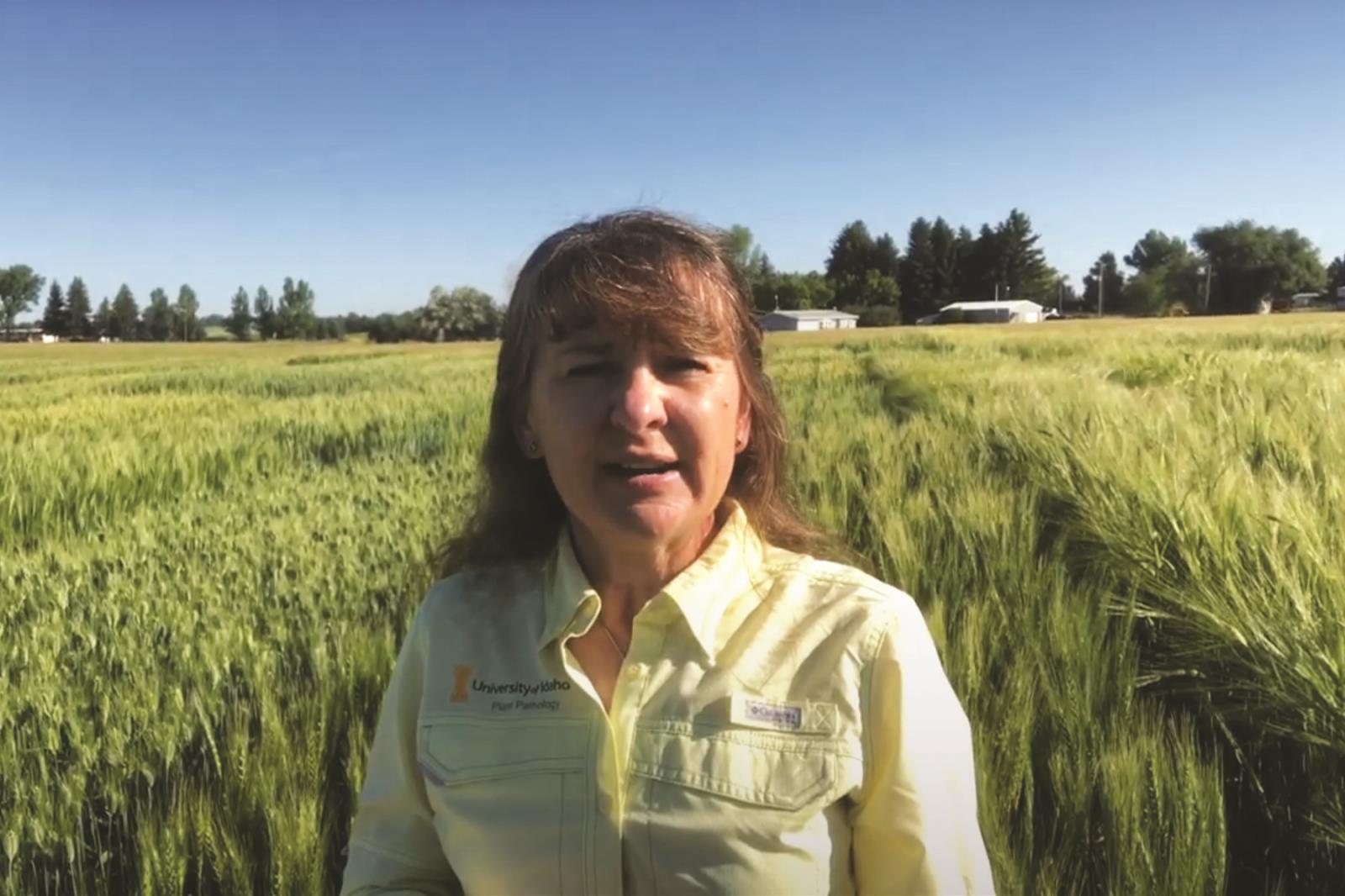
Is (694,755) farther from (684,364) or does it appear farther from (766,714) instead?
(684,364)

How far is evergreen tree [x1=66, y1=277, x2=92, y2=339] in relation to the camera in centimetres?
2583

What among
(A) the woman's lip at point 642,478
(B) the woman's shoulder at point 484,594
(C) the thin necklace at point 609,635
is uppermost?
(A) the woman's lip at point 642,478

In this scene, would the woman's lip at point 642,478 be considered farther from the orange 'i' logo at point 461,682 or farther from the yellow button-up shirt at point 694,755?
the orange 'i' logo at point 461,682

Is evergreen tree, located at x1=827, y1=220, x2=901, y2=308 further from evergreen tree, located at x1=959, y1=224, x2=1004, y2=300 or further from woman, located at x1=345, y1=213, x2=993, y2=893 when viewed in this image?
woman, located at x1=345, y1=213, x2=993, y2=893

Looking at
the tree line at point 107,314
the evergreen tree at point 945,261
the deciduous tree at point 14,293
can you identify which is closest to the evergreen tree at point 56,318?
the tree line at point 107,314

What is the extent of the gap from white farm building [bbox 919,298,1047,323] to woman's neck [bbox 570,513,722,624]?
64.0 m

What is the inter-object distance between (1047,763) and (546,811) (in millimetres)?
788

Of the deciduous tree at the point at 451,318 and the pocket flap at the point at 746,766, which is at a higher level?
the deciduous tree at the point at 451,318

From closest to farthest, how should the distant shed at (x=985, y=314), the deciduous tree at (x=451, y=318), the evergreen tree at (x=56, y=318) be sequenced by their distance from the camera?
the evergreen tree at (x=56, y=318) → the deciduous tree at (x=451, y=318) → the distant shed at (x=985, y=314)

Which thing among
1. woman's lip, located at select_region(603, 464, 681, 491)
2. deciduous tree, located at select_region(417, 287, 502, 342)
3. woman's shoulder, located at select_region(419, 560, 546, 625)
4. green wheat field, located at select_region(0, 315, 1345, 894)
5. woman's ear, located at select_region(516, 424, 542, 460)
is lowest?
green wheat field, located at select_region(0, 315, 1345, 894)

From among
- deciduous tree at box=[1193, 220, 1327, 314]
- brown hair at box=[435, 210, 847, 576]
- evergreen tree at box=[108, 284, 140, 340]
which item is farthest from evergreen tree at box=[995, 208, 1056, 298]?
brown hair at box=[435, 210, 847, 576]

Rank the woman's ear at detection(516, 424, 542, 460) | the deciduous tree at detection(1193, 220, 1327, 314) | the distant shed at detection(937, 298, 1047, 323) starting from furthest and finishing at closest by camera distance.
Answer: the distant shed at detection(937, 298, 1047, 323)
the deciduous tree at detection(1193, 220, 1327, 314)
the woman's ear at detection(516, 424, 542, 460)

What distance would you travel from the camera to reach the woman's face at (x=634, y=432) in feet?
3.18

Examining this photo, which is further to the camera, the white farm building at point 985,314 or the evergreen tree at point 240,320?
the white farm building at point 985,314
